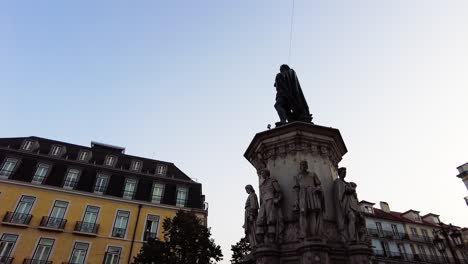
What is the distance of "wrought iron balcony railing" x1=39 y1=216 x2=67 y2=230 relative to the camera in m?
23.7

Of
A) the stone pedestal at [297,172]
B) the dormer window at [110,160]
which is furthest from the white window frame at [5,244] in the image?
the stone pedestal at [297,172]

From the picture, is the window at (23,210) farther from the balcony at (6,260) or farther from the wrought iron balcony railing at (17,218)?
the balcony at (6,260)

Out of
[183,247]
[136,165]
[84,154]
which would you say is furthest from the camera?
[136,165]

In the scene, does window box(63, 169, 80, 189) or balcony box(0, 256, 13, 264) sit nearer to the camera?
balcony box(0, 256, 13, 264)

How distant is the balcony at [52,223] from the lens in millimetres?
23516

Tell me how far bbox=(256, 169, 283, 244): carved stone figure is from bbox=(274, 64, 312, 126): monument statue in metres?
2.16

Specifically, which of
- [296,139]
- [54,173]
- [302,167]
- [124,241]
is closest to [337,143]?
[296,139]

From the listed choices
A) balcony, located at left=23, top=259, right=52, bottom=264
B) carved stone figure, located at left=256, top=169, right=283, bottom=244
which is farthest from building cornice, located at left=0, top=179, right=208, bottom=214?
carved stone figure, located at left=256, top=169, right=283, bottom=244

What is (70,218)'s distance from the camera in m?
24.6

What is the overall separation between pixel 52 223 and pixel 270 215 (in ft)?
83.3

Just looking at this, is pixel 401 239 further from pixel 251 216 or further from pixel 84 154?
pixel 84 154

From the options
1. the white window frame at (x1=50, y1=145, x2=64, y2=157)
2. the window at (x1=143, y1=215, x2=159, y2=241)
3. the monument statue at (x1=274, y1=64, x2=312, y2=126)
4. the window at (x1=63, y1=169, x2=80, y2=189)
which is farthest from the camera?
the white window frame at (x1=50, y1=145, x2=64, y2=157)

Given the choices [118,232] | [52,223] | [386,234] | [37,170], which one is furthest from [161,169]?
[386,234]

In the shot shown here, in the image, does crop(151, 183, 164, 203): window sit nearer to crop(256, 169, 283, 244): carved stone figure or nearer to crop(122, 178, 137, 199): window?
crop(122, 178, 137, 199): window
